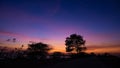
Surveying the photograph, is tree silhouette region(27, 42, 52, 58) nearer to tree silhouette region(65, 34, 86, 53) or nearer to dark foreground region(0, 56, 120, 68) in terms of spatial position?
tree silhouette region(65, 34, 86, 53)

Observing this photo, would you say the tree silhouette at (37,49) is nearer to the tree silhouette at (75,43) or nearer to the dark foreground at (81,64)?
the tree silhouette at (75,43)

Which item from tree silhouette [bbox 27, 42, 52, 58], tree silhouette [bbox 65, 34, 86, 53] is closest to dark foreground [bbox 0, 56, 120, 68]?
tree silhouette [bbox 65, 34, 86, 53]

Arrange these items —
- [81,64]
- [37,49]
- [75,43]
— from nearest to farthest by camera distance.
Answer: [81,64] < [75,43] < [37,49]

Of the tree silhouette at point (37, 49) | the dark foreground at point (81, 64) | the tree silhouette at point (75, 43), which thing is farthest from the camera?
the tree silhouette at point (37, 49)

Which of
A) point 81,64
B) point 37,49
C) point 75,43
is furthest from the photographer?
point 37,49

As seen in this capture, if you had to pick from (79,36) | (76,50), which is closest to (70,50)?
(76,50)

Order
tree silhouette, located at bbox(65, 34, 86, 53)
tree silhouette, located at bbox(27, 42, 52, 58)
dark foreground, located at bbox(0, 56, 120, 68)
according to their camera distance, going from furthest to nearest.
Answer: tree silhouette, located at bbox(27, 42, 52, 58) < tree silhouette, located at bbox(65, 34, 86, 53) < dark foreground, located at bbox(0, 56, 120, 68)

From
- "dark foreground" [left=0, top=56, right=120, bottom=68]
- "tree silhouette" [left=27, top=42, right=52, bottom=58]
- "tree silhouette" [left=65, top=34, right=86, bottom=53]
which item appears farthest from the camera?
"tree silhouette" [left=27, top=42, right=52, bottom=58]

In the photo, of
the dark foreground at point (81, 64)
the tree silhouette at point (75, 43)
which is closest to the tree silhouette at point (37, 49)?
the tree silhouette at point (75, 43)

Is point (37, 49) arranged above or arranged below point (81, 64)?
above

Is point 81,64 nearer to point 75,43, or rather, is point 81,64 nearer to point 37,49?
point 75,43

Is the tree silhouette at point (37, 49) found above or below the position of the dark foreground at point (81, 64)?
above

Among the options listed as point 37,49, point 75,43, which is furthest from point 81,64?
point 37,49

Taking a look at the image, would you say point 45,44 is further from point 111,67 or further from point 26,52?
point 111,67
